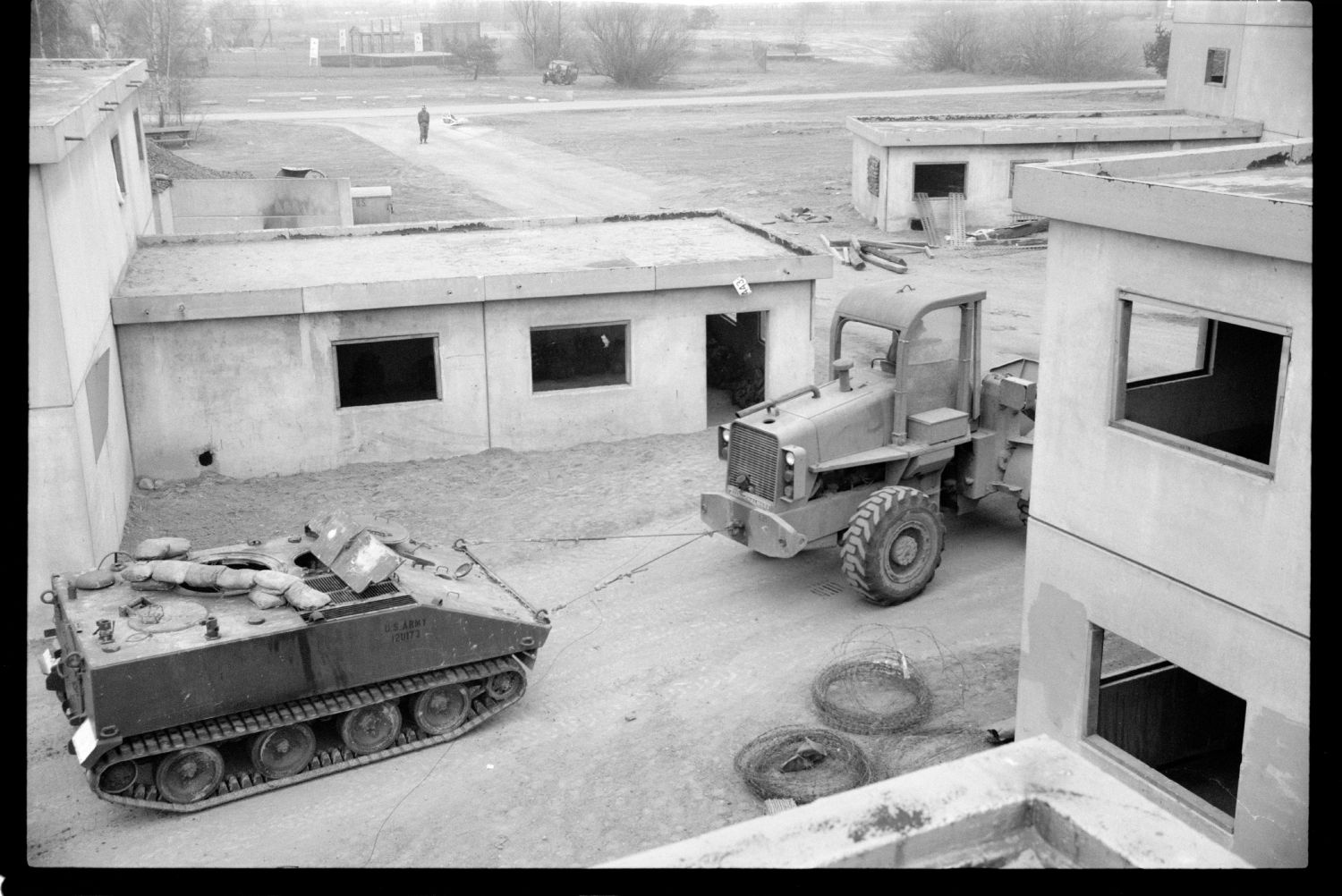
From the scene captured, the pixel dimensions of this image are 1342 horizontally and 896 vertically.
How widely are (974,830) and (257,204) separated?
23.7m

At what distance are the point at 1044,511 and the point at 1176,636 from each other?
1402mm

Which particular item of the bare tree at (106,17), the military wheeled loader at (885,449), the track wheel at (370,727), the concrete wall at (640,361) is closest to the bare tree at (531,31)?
the bare tree at (106,17)

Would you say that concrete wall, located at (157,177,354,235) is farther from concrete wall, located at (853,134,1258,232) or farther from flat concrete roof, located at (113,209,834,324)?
concrete wall, located at (853,134,1258,232)

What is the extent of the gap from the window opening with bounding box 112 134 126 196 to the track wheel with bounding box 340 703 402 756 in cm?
1016

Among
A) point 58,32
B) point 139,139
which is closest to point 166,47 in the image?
point 58,32

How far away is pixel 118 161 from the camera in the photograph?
714 inches

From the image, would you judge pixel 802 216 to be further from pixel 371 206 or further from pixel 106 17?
pixel 106 17

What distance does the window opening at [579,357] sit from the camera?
59.4 feet

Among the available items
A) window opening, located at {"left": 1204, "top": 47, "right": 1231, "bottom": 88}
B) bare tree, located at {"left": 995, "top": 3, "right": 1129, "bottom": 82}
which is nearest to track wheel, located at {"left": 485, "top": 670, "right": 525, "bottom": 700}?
window opening, located at {"left": 1204, "top": 47, "right": 1231, "bottom": 88}

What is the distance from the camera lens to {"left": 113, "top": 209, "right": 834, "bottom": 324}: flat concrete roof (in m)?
16.1

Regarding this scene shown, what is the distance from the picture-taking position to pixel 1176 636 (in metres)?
8.88

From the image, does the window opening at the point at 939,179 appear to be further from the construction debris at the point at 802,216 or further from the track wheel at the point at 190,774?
the track wheel at the point at 190,774

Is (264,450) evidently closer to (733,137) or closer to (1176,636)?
(1176,636)

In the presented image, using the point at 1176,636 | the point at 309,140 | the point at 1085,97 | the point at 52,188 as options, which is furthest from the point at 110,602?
the point at 1085,97
